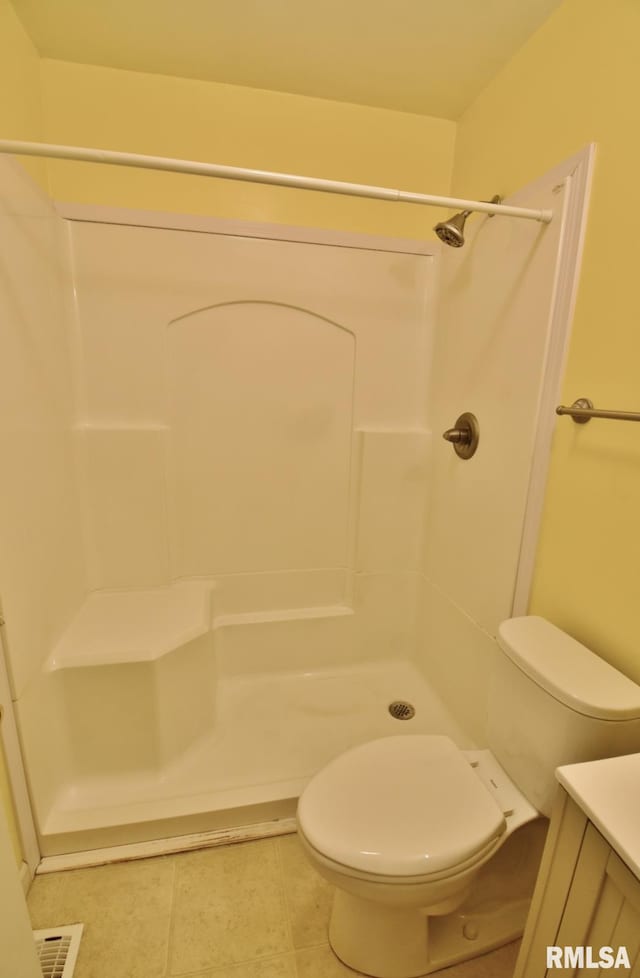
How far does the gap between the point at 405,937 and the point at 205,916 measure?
1.71ft

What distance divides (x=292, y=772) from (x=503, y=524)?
111 cm

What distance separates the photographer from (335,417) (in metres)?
1.78

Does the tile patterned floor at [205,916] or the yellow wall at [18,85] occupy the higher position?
the yellow wall at [18,85]

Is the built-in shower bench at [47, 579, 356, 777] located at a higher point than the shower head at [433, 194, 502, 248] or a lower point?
lower

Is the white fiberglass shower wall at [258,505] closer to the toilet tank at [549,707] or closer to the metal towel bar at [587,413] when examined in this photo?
the metal towel bar at [587,413]

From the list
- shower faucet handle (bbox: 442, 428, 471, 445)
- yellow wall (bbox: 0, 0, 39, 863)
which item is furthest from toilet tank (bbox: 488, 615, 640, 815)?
yellow wall (bbox: 0, 0, 39, 863)

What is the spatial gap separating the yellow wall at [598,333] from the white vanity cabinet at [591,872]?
0.36 meters

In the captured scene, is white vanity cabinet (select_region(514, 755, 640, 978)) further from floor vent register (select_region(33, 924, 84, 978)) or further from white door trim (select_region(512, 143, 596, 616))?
floor vent register (select_region(33, 924, 84, 978))

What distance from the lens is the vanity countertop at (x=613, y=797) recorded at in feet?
1.85

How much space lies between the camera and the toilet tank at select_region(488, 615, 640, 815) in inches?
32.6

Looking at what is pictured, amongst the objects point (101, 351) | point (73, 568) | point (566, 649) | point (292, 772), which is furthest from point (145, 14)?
point (292, 772)

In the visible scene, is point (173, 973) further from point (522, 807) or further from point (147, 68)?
point (147, 68)

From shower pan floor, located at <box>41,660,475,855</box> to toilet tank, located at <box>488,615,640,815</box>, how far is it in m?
0.63

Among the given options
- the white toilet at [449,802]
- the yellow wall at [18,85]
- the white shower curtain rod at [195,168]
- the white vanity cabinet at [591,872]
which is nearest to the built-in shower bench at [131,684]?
the white toilet at [449,802]
